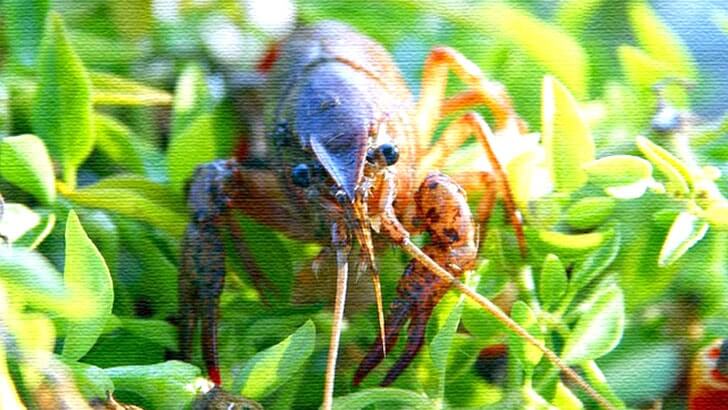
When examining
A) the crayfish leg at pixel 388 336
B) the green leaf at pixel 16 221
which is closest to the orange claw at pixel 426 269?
the crayfish leg at pixel 388 336

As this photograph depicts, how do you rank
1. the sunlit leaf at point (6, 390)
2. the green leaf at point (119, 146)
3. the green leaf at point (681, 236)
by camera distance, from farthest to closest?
1. the green leaf at point (119, 146)
2. the green leaf at point (681, 236)
3. the sunlit leaf at point (6, 390)

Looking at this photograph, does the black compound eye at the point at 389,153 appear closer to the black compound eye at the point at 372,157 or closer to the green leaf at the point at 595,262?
the black compound eye at the point at 372,157

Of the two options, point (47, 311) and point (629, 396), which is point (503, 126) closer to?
point (629, 396)

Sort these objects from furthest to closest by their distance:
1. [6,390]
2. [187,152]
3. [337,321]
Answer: [187,152], [337,321], [6,390]

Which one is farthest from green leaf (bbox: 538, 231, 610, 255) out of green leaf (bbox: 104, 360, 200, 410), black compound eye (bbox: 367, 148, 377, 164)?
green leaf (bbox: 104, 360, 200, 410)

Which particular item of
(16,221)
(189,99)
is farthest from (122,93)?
(16,221)

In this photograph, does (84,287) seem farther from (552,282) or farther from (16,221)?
(552,282)

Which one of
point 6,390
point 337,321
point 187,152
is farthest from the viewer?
point 187,152
